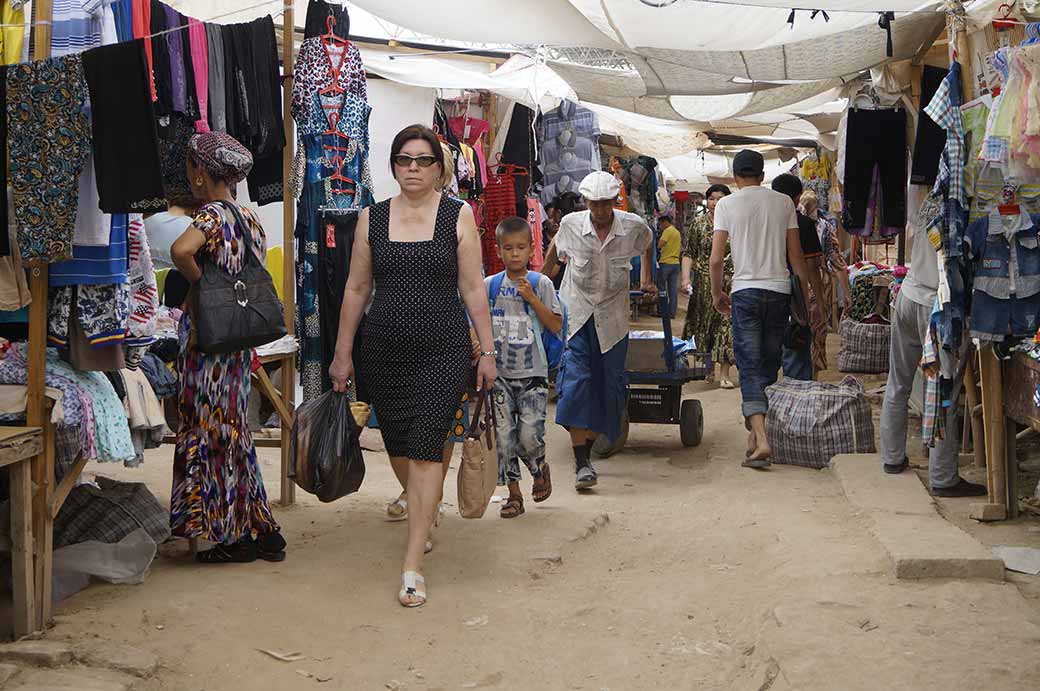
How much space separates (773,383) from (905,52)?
7.50 feet

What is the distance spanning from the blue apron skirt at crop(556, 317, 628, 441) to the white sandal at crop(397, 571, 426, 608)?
243 centimetres

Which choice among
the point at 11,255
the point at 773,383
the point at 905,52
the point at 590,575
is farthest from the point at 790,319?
the point at 11,255

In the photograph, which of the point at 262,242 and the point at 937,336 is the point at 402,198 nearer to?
the point at 262,242

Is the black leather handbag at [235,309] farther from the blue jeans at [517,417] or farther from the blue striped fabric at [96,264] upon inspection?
the blue jeans at [517,417]

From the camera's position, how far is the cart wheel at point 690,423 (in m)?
8.38

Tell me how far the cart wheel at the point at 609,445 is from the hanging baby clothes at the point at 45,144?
491 centimetres

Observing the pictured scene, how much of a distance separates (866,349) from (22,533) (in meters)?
8.57

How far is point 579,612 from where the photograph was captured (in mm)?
4602

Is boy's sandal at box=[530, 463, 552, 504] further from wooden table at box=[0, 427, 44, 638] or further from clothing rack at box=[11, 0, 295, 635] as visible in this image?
wooden table at box=[0, 427, 44, 638]

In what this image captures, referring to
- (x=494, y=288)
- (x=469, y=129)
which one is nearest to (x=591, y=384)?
(x=494, y=288)

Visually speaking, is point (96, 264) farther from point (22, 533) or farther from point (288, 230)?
point (288, 230)

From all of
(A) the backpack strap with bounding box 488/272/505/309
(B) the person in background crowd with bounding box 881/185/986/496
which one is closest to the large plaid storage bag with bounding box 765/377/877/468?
(B) the person in background crowd with bounding box 881/185/986/496

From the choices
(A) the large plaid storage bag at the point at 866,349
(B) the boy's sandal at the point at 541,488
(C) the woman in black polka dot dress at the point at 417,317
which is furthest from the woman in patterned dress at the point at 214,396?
(A) the large plaid storage bag at the point at 866,349

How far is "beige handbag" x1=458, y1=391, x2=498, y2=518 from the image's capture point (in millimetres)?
4848
